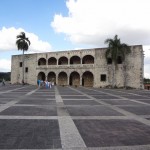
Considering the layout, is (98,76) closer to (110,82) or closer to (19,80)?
(110,82)

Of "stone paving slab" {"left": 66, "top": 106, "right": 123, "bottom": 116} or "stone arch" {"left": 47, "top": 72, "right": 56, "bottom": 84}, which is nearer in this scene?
"stone paving slab" {"left": 66, "top": 106, "right": 123, "bottom": 116}

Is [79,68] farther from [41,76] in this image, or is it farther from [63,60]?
[41,76]

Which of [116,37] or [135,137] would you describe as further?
[116,37]

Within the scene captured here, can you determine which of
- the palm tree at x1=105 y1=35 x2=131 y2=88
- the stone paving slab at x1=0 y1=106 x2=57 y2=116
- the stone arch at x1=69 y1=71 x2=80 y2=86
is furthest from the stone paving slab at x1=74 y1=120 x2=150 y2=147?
the stone arch at x1=69 y1=71 x2=80 y2=86

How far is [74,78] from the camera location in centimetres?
5016

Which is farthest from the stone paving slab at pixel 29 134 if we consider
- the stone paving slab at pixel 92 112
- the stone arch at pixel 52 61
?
the stone arch at pixel 52 61

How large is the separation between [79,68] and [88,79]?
3144mm

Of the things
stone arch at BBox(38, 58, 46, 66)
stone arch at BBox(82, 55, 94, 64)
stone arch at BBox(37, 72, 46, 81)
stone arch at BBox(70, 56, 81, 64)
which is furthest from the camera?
stone arch at BBox(38, 58, 46, 66)

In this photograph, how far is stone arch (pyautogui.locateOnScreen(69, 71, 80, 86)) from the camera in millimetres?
49612

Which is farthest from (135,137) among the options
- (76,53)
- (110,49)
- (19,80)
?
(19,80)

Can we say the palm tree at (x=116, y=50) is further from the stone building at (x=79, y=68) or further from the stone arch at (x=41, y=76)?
the stone arch at (x=41, y=76)

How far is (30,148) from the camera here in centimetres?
507

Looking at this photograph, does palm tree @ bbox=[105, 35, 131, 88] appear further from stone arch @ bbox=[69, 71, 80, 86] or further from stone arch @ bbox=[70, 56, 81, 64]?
stone arch @ bbox=[69, 71, 80, 86]

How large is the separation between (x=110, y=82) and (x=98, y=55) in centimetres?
548
